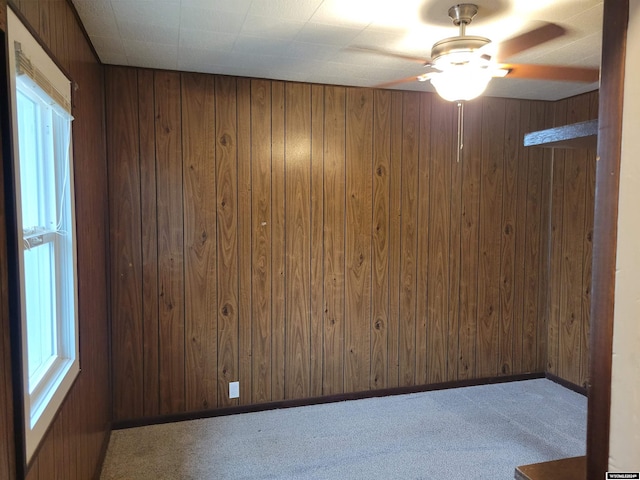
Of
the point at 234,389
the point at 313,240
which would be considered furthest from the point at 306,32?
the point at 234,389

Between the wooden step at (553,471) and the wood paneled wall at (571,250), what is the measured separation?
285 centimetres

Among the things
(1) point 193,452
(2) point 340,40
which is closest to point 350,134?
(2) point 340,40

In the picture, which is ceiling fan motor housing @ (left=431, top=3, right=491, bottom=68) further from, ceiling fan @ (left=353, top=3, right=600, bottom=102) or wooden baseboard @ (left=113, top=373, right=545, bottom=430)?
wooden baseboard @ (left=113, top=373, right=545, bottom=430)

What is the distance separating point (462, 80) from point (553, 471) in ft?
5.06

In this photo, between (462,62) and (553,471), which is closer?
(553,471)

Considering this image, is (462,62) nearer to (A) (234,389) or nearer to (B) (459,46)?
(B) (459,46)

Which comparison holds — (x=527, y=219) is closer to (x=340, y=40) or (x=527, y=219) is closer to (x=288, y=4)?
(x=340, y=40)

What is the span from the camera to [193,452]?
2.71m

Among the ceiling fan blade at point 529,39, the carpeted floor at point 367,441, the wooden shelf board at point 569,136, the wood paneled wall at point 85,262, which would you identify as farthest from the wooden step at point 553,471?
the ceiling fan blade at point 529,39

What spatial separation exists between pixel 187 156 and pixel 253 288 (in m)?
1.01

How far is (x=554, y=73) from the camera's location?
2971mm

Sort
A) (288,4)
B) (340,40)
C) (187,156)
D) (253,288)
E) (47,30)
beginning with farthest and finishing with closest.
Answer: (253,288), (187,156), (340,40), (288,4), (47,30)

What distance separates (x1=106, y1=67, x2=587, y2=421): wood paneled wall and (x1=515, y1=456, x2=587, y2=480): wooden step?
2441mm

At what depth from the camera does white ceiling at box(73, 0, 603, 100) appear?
6.42ft
